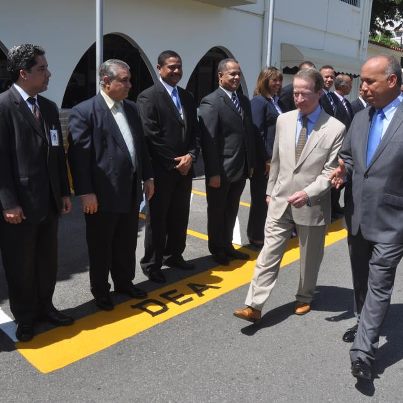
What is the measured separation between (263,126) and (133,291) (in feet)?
7.35

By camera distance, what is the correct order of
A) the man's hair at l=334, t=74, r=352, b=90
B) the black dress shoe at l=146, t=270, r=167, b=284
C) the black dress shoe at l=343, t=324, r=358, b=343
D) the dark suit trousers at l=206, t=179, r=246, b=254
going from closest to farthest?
the black dress shoe at l=343, t=324, r=358, b=343 < the black dress shoe at l=146, t=270, r=167, b=284 < the dark suit trousers at l=206, t=179, r=246, b=254 < the man's hair at l=334, t=74, r=352, b=90

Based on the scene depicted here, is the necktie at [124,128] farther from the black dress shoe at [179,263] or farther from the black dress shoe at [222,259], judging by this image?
the black dress shoe at [222,259]

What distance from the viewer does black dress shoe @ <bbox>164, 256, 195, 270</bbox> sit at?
457 centimetres

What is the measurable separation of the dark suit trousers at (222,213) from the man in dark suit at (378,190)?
1.75 metres

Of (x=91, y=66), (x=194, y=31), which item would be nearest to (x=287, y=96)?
(x=91, y=66)

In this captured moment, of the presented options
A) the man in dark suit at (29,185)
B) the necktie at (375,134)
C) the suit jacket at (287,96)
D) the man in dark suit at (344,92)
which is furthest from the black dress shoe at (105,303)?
the man in dark suit at (344,92)

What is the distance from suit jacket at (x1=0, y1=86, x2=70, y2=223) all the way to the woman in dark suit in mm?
2422

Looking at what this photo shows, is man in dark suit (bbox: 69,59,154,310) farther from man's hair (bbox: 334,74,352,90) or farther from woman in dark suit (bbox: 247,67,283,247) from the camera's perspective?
man's hair (bbox: 334,74,352,90)

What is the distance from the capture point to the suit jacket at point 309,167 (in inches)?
133

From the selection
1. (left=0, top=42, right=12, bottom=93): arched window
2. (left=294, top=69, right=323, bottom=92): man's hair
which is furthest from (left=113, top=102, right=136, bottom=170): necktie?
(left=0, top=42, right=12, bottom=93): arched window

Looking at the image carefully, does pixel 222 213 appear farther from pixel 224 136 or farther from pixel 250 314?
pixel 250 314

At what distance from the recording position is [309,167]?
11.2 ft

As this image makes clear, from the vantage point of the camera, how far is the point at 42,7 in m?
7.86

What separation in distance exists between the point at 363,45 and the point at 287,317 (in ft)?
55.6
